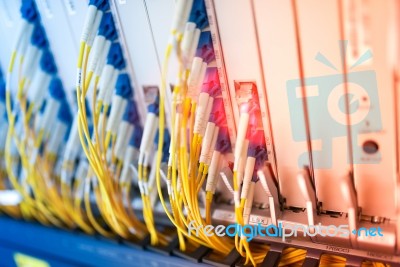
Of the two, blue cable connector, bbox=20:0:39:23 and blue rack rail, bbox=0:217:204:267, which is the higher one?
blue cable connector, bbox=20:0:39:23

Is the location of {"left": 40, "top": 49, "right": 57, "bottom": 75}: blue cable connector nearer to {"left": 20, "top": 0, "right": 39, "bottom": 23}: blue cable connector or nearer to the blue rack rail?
{"left": 20, "top": 0, "right": 39, "bottom": 23}: blue cable connector

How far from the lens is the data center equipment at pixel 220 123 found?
682 millimetres

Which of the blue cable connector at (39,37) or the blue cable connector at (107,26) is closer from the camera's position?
the blue cable connector at (107,26)

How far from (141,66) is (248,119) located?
316mm

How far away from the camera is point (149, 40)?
855 mm

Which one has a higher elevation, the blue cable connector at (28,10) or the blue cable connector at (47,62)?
the blue cable connector at (28,10)

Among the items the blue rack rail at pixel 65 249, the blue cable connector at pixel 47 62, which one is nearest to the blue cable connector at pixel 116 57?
the blue cable connector at pixel 47 62

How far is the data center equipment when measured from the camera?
68 centimetres

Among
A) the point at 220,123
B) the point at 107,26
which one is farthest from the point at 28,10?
the point at 220,123

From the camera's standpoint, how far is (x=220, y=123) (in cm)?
85

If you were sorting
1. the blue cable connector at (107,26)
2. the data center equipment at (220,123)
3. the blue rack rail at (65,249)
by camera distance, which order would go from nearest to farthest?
the data center equipment at (220,123) → the blue cable connector at (107,26) → the blue rack rail at (65,249)

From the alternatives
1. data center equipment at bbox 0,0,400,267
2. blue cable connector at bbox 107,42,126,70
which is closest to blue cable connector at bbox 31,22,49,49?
data center equipment at bbox 0,0,400,267

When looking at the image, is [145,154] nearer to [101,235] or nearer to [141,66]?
[141,66]

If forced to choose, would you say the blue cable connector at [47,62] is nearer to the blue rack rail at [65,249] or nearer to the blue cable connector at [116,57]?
the blue cable connector at [116,57]
